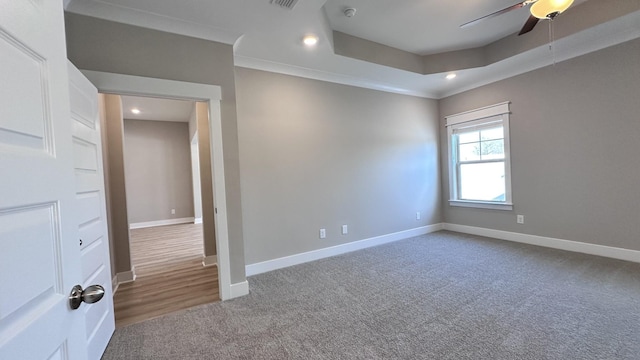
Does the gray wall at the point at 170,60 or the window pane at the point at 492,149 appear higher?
the gray wall at the point at 170,60

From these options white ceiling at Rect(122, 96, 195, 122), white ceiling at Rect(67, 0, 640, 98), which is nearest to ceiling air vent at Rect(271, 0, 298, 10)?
white ceiling at Rect(67, 0, 640, 98)

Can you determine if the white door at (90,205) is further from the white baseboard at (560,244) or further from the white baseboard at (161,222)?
the white baseboard at (161,222)

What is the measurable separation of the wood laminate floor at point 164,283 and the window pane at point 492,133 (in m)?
4.74

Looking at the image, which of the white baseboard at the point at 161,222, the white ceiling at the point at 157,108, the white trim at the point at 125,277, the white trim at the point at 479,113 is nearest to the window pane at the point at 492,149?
the white trim at the point at 479,113

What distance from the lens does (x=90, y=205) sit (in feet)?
5.98

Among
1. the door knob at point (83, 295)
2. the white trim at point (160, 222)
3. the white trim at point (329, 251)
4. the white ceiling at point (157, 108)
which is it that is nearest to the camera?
the door knob at point (83, 295)

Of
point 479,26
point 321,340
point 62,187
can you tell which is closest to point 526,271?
point 321,340

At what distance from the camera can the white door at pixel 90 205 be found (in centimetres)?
163

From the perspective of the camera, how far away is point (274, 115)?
344 cm

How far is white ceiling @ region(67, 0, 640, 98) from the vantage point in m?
2.28

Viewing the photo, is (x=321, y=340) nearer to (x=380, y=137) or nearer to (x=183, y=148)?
(x=380, y=137)

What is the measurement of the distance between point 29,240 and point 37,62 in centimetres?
42

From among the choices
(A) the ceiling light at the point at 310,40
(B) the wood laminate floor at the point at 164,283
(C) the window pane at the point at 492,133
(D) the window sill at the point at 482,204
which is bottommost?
(B) the wood laminate floor at the point at 164,283

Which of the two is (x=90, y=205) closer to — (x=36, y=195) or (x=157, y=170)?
(x=36, y=195)
